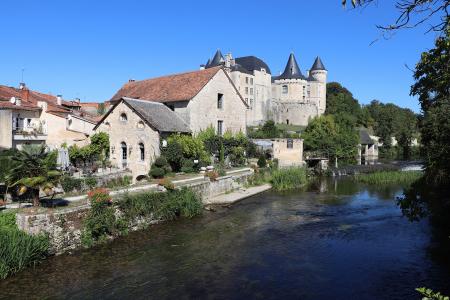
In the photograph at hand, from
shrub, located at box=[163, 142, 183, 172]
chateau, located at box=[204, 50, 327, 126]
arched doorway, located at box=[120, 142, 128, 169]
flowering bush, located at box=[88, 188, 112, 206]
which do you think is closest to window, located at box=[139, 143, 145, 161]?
arched doorway, located at box=[120, 142, 128, 169]

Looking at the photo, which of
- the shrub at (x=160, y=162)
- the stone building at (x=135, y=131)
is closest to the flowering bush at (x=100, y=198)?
the shrub at (x=160, y=162)

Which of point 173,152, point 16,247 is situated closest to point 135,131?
point 173,152

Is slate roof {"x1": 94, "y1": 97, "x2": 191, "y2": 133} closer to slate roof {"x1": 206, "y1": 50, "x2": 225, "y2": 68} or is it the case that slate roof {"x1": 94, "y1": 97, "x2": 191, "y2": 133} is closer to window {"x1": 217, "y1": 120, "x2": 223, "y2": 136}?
window {"x1": 217, "y1": 120, "x2": 223, "y2": 136}

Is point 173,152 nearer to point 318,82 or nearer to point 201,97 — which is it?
point 201,97

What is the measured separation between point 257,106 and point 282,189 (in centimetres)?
4364

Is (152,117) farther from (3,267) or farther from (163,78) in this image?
(3,267)

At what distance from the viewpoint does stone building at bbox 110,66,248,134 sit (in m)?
34.2

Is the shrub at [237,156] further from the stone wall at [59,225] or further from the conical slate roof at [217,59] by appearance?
the conical slate roof at [217,59]

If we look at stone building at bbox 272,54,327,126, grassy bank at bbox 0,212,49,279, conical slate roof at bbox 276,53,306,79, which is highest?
conical slate roof at bbox 276,53,306,79

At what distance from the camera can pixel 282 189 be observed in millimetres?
31969

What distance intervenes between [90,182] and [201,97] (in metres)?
15.2

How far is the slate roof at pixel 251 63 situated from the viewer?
73438mm

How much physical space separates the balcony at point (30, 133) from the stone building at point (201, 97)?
22.6 ft

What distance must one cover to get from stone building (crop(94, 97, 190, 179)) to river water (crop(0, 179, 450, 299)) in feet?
30.9
